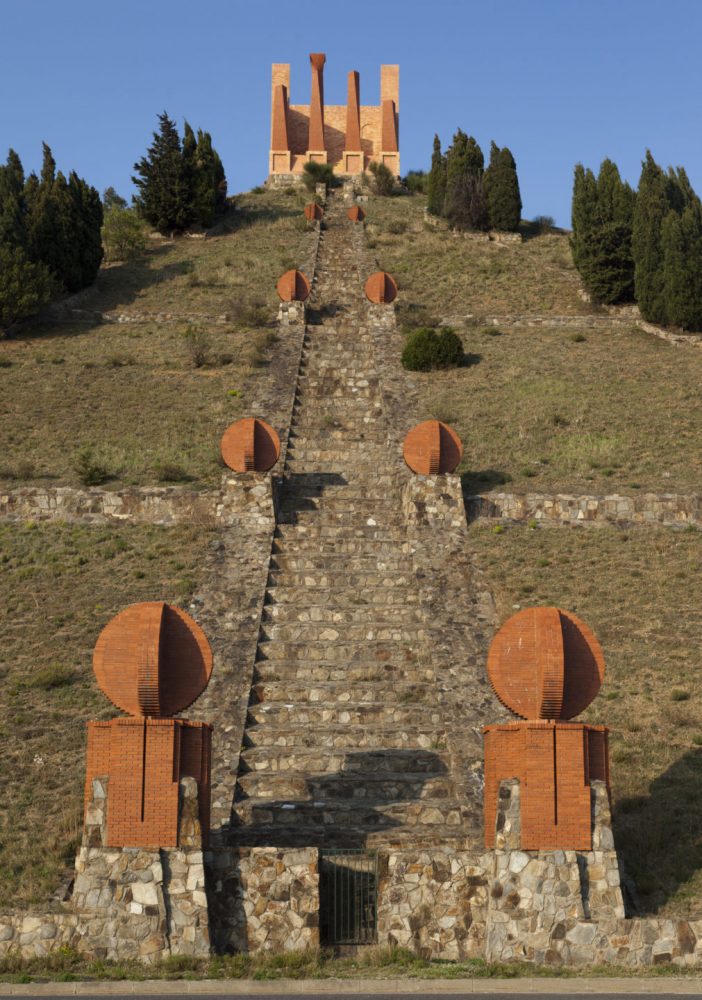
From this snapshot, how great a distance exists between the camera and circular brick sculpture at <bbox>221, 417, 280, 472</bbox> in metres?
23.0

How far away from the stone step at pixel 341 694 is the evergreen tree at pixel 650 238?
25781 mm

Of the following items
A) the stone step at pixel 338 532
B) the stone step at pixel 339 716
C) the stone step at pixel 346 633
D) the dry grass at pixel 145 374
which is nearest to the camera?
the stone step at pixel 339 716

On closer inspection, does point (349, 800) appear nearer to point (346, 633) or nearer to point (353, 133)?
point (346, 633)

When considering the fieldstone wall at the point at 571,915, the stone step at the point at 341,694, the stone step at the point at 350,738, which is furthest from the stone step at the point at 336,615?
the fieldstone wall at the point at 571,915

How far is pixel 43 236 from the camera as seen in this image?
142ft

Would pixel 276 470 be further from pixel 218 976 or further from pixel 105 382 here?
pixel 218 976

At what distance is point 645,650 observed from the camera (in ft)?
61.9

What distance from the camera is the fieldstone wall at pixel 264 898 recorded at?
12.1m

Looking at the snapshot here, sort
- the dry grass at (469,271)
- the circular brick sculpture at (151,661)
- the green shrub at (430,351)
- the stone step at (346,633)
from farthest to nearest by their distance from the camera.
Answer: the dry grass at (469,271), the green shrub at (430,351), the stone step at (346,633), the circular brick sculpture at (151,661)

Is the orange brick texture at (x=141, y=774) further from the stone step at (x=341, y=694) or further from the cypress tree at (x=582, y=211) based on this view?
the cypress tree at (x=582, y=211)

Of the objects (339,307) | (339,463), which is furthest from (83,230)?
(339,463)

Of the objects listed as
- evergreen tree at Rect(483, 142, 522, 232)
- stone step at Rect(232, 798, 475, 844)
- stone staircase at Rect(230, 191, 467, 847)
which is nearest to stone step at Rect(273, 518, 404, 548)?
stone staircase at Rect(230, 191, 467, 847)

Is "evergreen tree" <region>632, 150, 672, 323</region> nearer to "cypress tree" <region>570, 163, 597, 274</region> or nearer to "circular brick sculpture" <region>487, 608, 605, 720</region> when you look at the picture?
"cypress tree" <region>570, 163, 597, 274</region>

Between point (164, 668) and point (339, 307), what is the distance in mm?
28161
